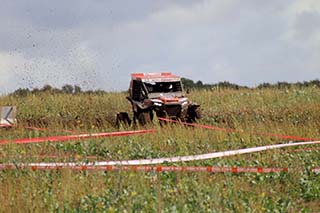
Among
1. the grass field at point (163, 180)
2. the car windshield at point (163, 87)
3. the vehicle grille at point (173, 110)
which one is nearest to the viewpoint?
the grass field at point (163, 180)

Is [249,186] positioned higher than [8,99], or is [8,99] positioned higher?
[8,99]

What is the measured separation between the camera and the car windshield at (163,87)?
18.7 metres

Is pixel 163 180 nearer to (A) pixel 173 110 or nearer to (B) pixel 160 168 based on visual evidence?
(B) pixel 160 168

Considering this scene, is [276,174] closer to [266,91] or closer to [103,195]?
[103,195]

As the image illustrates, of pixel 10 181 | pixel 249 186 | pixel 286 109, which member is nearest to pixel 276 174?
pixel 249 186

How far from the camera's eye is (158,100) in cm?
1792

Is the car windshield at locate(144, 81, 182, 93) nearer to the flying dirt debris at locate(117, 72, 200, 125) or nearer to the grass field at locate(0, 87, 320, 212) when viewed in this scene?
the flying dirt debris at locate(117, 72, 200, 125)

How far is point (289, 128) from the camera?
54.9 feet

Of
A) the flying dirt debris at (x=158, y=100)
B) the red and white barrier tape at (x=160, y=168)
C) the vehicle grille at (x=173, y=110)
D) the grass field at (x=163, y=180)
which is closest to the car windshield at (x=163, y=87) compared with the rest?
the flying dirt debris at (x=158, y=100)

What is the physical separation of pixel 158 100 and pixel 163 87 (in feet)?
3.42

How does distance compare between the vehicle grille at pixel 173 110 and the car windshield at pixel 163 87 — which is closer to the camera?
the vehicle grille at pixel 173 110

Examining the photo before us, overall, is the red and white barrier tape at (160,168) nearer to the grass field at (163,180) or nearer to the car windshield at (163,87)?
the grass field at (163,180)

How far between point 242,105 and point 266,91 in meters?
4.42

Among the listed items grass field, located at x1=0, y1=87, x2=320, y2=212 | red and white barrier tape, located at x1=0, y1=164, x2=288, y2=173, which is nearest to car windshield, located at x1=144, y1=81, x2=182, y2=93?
grass field, located at x1=0, y1=87, x2=320, y2=212
